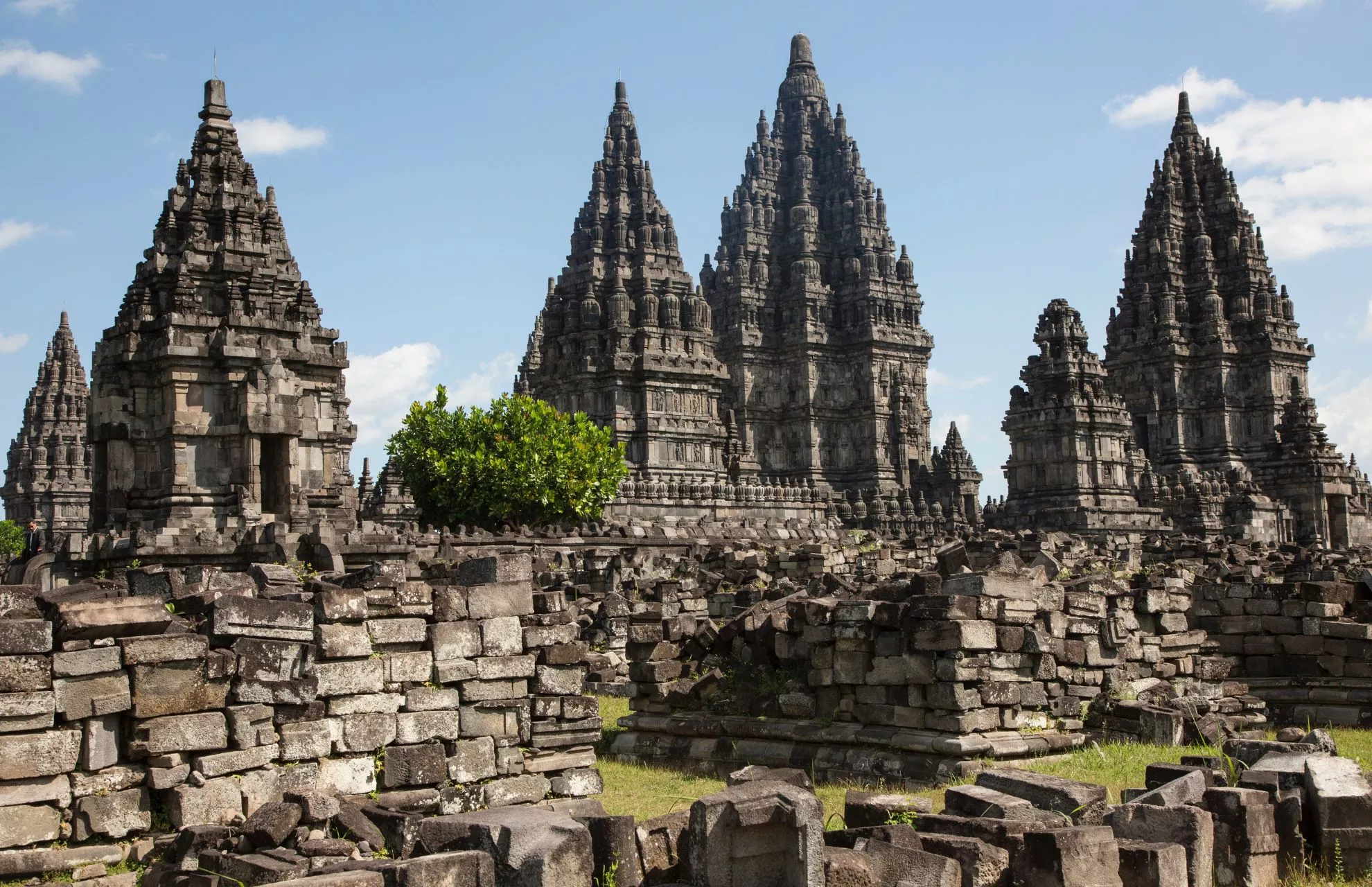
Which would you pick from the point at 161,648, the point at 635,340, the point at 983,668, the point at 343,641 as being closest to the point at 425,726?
the point at 343,641

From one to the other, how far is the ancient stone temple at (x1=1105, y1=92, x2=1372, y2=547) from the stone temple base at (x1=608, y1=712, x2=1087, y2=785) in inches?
1644

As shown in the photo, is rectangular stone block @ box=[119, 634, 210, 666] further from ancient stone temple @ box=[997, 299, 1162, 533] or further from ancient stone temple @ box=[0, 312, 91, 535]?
ancient stone temple @ box=[0, 312, 91, 535]

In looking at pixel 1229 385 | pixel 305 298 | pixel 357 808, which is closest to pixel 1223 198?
pixel 1229 385

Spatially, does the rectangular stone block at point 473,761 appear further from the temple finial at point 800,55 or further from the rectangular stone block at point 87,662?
the temple finial at point 800,55

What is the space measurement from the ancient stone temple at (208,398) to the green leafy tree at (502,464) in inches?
360

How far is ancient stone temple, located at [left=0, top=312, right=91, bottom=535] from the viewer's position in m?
71.4

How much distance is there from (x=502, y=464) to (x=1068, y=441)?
57.7 ft

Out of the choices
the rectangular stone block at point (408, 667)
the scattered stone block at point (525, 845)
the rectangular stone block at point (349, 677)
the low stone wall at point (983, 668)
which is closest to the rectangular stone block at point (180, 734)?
the rectangular stone block at point (349, 677)

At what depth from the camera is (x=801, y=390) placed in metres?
65.6

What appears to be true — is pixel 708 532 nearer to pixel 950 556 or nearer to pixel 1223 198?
pixel 950 556

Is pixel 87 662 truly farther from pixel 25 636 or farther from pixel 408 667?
pixel 408 667

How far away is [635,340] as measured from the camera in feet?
175

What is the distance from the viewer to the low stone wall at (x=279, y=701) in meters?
9.27

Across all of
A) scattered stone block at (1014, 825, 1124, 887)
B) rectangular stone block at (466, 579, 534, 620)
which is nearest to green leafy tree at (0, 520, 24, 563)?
rectangular stone block at (466, 579, 534, 620)
